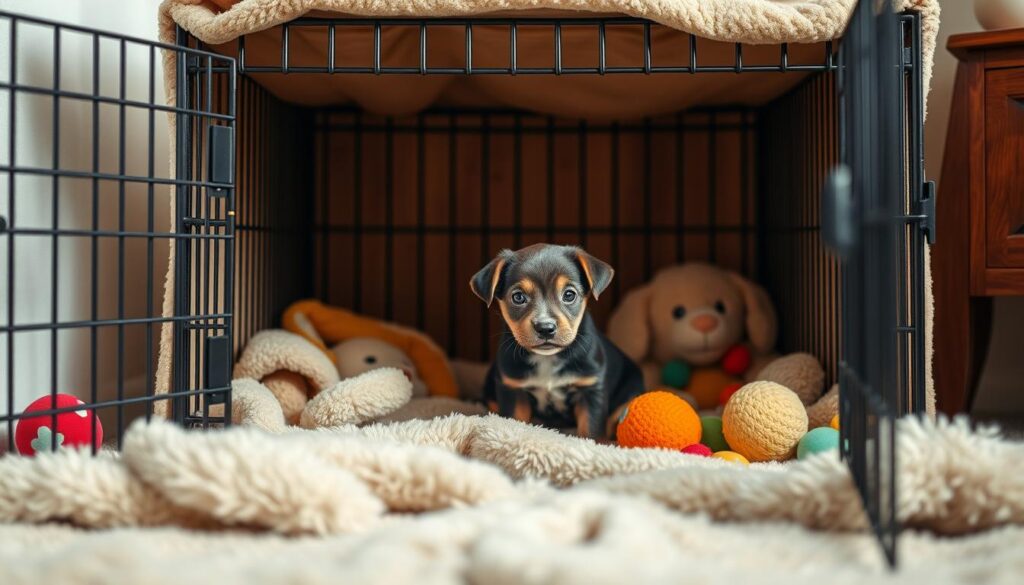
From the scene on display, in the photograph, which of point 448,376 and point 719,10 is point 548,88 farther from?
point 448,376

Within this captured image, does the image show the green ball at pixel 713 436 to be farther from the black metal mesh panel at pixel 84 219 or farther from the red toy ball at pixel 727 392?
the black metal mesh panel at pixel 84 219

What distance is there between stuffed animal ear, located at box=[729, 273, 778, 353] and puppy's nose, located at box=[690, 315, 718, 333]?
12 centimetres

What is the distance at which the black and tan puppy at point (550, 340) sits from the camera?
2062 mm

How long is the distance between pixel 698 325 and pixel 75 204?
5.56 ft

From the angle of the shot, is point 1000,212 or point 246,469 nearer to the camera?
point 246,469

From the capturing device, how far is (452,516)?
1.11m

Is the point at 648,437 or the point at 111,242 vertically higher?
the point at 111,242

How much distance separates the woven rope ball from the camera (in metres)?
1.92

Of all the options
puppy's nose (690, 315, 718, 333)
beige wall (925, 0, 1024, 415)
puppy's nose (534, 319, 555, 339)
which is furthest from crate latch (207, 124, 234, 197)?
beige wall (925, 0, 1024, 415)

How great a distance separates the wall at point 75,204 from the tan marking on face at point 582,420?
1025 mm

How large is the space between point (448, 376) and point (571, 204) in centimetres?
81

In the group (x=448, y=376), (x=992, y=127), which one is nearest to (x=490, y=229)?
(x=448, y=376)

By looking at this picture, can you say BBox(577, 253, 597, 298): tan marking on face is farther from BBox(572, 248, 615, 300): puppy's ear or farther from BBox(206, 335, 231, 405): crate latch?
BBox(206, 335, 231, 405): crate latch

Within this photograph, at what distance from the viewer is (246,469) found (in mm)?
1159
